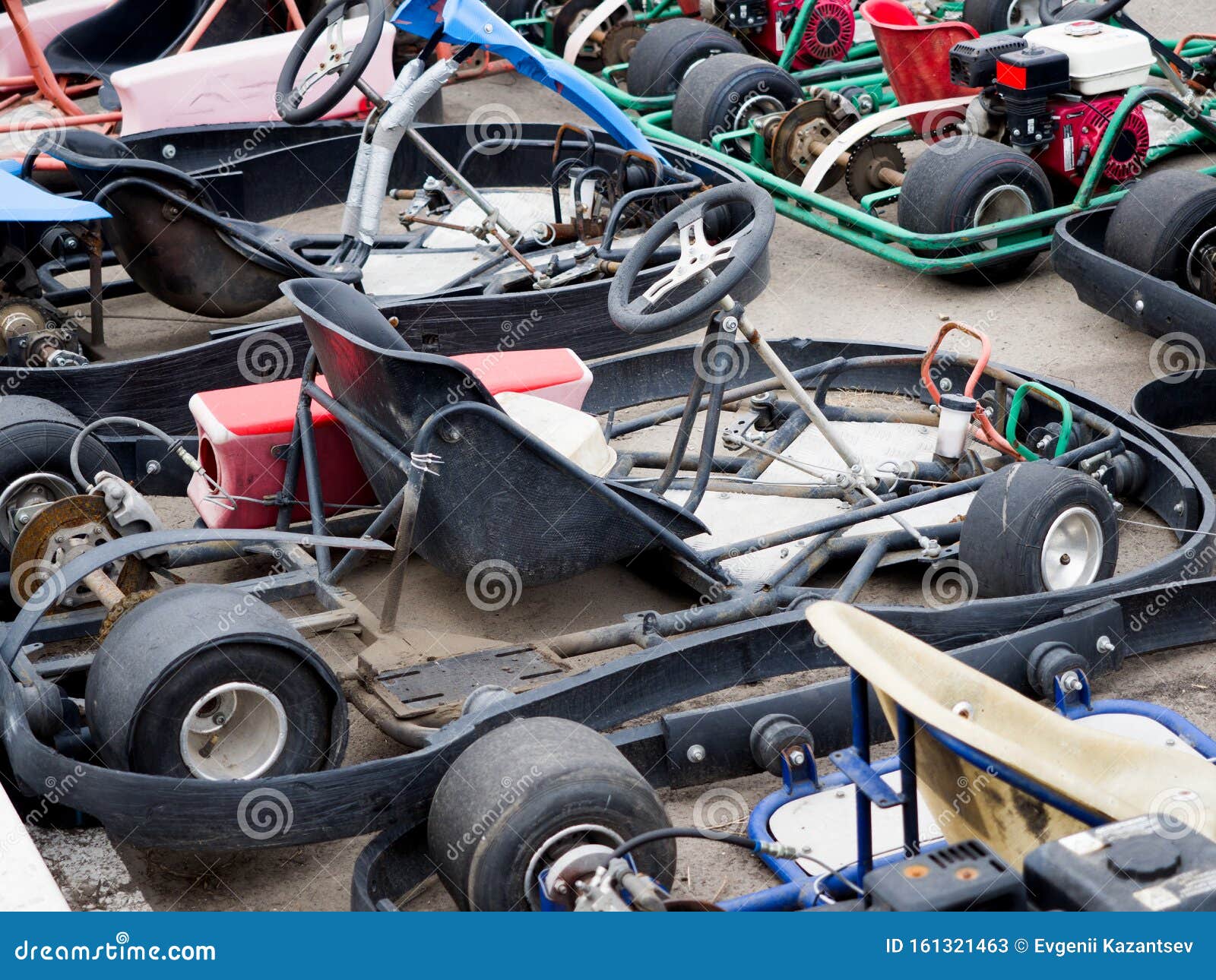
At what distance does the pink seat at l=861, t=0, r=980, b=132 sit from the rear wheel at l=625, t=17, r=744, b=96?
2.74 feet

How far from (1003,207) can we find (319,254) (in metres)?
2.52

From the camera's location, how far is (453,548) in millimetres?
3369

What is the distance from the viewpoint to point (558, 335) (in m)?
5.15

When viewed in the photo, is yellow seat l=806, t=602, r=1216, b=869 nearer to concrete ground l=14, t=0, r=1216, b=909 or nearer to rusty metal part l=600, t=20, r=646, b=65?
concrete ground l=14, t=0, r=1216, b=909

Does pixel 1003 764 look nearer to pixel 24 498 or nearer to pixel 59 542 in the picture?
pixel 59 542

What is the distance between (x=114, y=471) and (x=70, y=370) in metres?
0.88

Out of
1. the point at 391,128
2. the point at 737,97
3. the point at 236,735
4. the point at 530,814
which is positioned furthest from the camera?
the point at 737,97

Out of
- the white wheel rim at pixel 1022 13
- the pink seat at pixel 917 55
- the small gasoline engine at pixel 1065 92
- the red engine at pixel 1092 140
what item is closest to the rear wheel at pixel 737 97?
the pink seat at pixel 917 55

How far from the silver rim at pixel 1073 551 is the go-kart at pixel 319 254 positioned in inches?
49.8

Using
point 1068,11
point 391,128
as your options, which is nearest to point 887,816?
point 391,128

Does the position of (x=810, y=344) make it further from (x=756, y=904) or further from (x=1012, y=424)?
(x=756, y=904)

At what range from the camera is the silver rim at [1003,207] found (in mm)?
5602

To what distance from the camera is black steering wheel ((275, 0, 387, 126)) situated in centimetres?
477

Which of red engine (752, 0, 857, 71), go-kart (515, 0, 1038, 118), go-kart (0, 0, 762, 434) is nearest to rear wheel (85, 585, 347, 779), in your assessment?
go-kart (0, 0, 762, 434)
